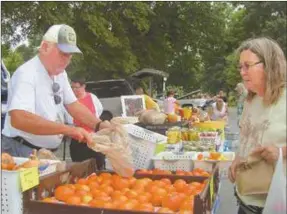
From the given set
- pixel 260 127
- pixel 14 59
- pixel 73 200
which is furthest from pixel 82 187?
pixel 14 59

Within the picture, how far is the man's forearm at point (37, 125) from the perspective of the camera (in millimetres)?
2402

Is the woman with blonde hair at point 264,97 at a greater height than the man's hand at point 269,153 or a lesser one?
greater

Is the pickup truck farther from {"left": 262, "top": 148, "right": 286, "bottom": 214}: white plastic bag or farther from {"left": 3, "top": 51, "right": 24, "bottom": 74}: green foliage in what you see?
{"left": 262, "top": 148, "right": 286, "bottom": 214}: white plastic bag

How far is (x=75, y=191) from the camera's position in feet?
7.39

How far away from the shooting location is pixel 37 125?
2406 mm

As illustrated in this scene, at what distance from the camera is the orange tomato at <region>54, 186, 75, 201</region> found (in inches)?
84.7

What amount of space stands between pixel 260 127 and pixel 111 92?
9.91 m

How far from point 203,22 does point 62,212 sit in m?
16.2

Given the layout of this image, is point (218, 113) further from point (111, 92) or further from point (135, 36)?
point (135, 36)

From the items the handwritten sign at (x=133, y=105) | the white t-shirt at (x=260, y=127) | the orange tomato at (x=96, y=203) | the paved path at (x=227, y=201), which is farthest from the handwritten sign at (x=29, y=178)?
the handwritten sign at (x=133, y=105)

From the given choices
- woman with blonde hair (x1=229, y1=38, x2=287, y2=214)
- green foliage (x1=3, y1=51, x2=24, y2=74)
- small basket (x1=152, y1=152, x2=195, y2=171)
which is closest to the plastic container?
A: small basket (x1=152, y1=152, x2=195, y2=171)

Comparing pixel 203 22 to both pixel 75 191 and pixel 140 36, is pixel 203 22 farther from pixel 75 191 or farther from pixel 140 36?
pixel 75 191

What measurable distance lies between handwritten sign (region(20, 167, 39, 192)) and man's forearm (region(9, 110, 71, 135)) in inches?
15.8

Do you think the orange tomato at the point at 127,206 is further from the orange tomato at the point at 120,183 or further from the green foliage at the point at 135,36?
the green foliage at the point at 135,36
